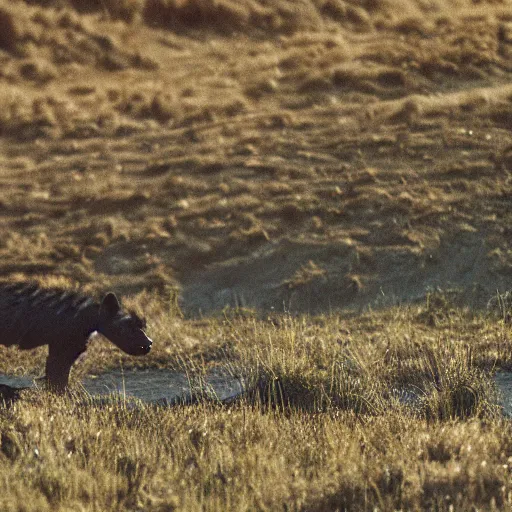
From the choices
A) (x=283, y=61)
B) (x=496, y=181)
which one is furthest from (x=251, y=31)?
(x=496, y=181)

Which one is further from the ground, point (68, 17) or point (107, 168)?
point (68, 17)

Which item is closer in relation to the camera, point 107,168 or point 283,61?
point 107,168

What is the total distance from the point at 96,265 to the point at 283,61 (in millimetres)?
8725

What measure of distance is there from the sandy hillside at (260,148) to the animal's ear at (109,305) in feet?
15.4

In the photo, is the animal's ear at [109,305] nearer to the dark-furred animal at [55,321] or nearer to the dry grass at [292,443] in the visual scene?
the dark-furred animal at [55,321]

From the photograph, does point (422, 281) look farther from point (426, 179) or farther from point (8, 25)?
point (8, 25)

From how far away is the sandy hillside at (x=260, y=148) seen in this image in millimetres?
16953

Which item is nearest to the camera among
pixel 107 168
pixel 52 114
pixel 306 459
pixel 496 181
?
pixel 306 459

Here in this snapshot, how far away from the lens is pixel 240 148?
2102cm

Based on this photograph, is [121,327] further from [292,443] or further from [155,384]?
[292,443]

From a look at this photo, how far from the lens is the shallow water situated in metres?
10.4

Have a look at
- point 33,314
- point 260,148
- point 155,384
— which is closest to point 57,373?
point 33,314

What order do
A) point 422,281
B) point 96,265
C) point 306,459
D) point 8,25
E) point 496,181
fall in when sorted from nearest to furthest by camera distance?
point 306,459
point 422,281
point 96,265
point 496,181
point 8,25

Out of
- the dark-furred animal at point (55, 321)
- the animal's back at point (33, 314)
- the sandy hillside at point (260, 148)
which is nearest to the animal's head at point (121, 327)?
the dark-furred animal at point (55, 321)
